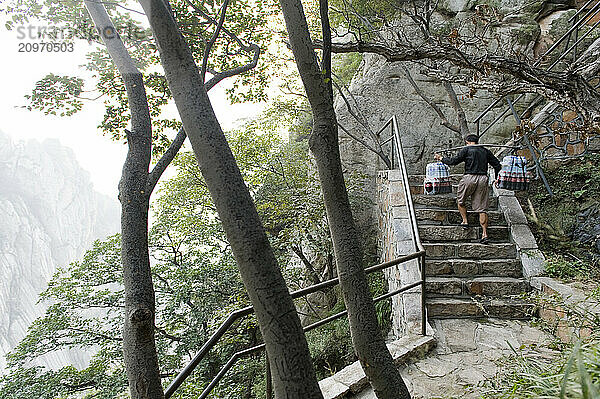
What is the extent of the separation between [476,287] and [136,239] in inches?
147

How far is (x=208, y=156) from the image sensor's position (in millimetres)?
1518

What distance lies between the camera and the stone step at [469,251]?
4.82 m

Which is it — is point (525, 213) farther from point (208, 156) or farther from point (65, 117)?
point (65, 117)

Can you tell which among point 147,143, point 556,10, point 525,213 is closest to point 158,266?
point 147,143

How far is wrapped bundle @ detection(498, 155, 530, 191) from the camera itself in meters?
4.61

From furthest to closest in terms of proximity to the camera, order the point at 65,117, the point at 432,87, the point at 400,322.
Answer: the point at 432,87
the point at 400,322
the point at 65,117

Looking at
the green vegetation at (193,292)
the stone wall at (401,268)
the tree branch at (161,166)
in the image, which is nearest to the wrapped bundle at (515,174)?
the stone wall at (401,268)

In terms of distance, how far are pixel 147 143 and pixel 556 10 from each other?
9.93 metres

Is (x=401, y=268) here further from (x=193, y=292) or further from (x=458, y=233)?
(x=193, y=292)

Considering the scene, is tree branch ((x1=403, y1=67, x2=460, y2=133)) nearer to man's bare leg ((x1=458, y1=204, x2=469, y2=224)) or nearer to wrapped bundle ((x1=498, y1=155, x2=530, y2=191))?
man's bare leg ((x1=458, y1=204, x2=469, y2=224))

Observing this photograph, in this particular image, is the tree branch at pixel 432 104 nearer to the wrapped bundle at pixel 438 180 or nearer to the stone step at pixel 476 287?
the wrapped bundle at pixel 438 180

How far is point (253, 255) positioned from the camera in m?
1.47

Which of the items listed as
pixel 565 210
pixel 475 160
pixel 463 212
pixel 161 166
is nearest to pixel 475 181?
pixel 475 160

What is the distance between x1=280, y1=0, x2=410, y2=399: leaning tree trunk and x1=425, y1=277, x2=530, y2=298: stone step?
2.55m
